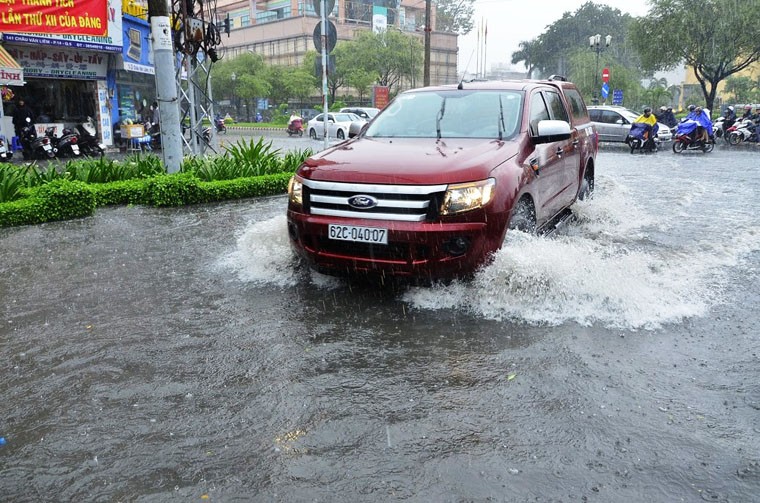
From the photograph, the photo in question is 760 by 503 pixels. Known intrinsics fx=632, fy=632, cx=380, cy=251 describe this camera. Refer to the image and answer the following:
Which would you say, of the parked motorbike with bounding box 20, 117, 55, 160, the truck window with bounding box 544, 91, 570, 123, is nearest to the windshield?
the truck window with bounding box 544, 91, 570, 123

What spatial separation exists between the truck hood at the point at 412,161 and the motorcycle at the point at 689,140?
1790 cm

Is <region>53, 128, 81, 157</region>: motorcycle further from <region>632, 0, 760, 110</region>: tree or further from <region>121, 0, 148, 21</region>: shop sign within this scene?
<region>632, 0, 760, 110</region>: tree

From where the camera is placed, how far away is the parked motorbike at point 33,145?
1731 cm

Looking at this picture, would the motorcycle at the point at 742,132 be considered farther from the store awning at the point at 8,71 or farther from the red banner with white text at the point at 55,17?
the store awning at the point at 8,71

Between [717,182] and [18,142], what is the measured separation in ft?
61.7

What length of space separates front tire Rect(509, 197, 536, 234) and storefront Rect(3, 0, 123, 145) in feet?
57.6

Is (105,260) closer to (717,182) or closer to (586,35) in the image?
(717,182)

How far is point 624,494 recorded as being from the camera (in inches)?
102

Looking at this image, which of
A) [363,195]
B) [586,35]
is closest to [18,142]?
[363,195]

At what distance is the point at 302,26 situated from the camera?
7694 cm

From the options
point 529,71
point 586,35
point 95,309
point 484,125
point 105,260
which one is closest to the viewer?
point 95,309

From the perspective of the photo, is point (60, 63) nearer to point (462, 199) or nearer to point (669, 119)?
point (462, 199)

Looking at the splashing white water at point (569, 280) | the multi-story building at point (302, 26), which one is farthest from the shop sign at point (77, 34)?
the multi-story building at point (302, 26)

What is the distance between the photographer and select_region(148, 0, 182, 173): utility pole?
9.89 m
